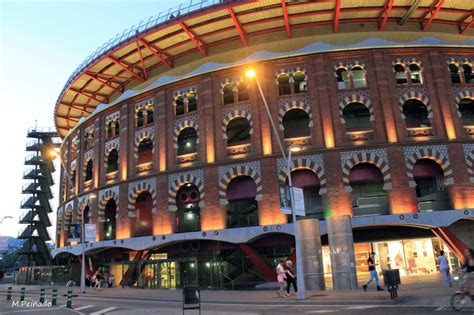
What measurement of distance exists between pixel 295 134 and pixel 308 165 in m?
4.84

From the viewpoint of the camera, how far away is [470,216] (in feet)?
88.8

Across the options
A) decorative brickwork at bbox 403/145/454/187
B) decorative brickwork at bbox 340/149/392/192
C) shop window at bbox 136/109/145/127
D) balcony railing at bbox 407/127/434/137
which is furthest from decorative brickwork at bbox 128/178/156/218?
balcony railing at bbox 407/127/434/137

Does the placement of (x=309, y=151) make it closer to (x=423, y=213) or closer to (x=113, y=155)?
(x=423, y=213)

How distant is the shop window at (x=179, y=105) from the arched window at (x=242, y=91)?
→ 523cm

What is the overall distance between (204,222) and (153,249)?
5.69m

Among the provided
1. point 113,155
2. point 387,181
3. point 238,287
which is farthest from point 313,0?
point 113,155

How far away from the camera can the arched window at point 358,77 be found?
31859mm

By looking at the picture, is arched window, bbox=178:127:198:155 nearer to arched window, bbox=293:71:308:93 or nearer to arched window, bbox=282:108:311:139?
arched window, bbox=282:108:311:139

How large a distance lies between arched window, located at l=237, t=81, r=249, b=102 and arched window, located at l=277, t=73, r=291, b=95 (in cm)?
265

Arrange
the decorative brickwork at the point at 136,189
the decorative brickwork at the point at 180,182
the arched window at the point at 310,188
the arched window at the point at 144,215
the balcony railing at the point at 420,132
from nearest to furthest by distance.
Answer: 1. the balcony railing at the point at 420,132
2. the arched window at the point at 310,188
3. the decorative brickwork at the point at 180,182
4. the decorative brickwork at the point at 136,189
5. the arched window at the point at 144,215

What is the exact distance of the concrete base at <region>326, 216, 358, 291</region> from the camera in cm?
2138

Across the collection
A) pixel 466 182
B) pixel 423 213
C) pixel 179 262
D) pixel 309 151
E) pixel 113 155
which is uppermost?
pixel 113 155

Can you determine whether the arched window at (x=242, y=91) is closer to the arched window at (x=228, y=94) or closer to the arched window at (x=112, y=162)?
the arched window at (x=228, y=94)

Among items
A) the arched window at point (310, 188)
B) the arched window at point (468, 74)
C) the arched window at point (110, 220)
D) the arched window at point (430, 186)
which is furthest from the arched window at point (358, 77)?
the arched window at point (110, 220)
